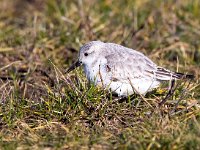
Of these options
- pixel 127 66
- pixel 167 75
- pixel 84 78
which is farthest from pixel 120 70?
pixel 167 75

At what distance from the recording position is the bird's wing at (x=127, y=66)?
20.0ft

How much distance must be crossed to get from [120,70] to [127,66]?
0.10m

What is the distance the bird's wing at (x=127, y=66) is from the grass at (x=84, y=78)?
232mm

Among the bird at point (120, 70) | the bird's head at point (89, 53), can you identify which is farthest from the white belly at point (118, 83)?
the bird's head at point (89, 53)

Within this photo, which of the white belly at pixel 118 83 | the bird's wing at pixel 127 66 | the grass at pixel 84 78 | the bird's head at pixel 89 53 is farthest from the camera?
the bird's head at pixel 89 53

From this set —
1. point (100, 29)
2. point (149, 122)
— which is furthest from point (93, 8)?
point (149, 122)

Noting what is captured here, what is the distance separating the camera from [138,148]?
15.8 ft

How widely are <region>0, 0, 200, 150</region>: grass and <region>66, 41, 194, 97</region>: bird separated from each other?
4.5 inches

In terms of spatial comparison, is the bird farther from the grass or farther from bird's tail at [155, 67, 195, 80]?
the grass

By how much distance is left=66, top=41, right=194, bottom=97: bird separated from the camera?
6047mm

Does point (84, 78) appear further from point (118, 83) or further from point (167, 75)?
point (167, 75)

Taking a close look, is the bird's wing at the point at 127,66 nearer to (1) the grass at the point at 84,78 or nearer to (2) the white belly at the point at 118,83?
(2) the white belly at the point at 118,83

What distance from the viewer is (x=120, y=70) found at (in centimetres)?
614

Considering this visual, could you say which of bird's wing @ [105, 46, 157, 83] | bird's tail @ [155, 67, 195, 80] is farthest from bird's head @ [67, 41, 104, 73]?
bird's tail @ [155, 67, 195, 80]
